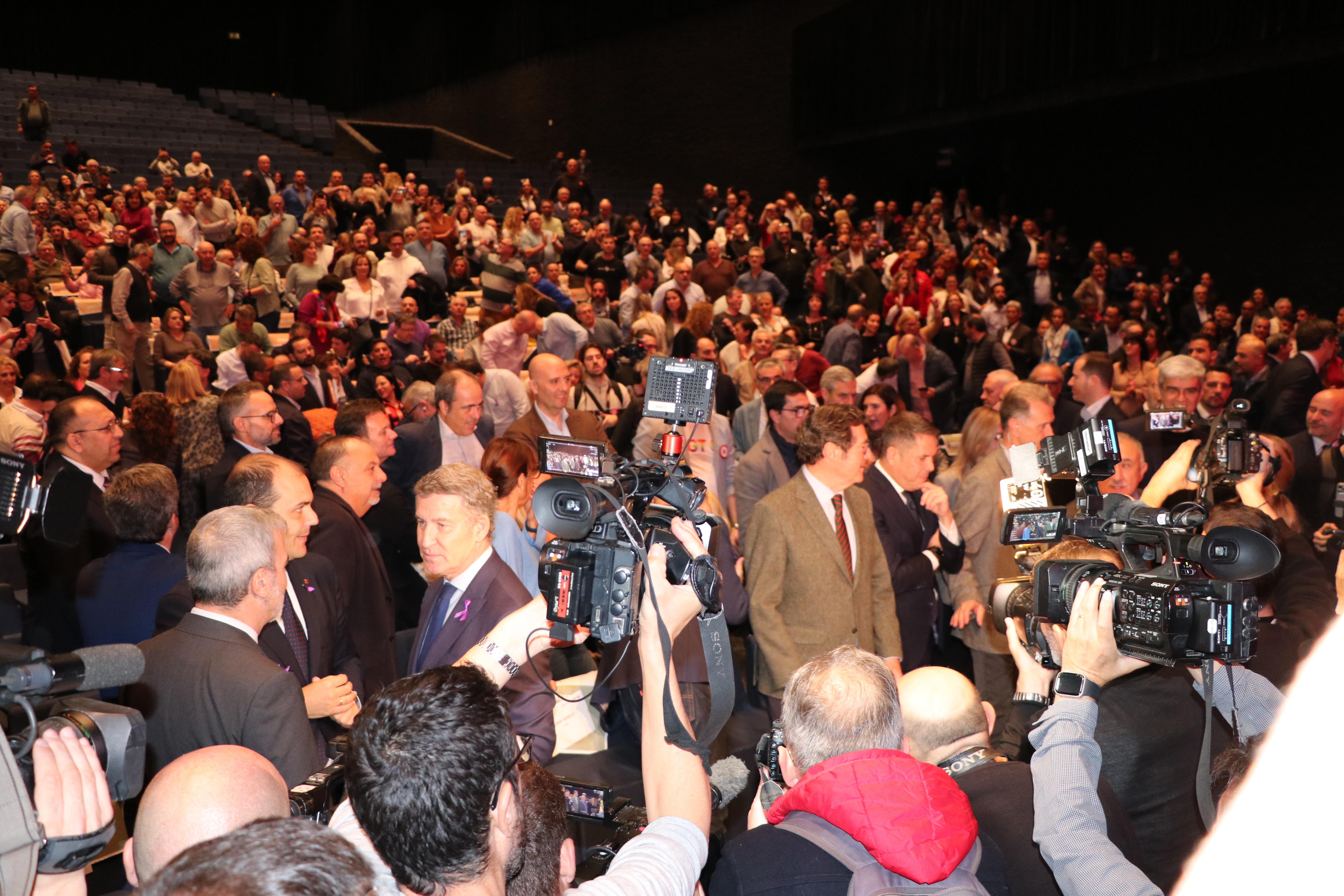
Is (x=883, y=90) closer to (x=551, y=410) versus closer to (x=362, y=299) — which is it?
(x=362, y=299)

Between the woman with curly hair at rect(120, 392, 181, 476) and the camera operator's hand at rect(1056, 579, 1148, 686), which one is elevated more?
the woman with curly hair at rect(120, 392, 181, 476)

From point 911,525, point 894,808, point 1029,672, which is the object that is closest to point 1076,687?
point 1029,672

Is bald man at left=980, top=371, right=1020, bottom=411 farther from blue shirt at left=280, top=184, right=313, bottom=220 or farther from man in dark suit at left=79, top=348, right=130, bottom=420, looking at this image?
blue shirt at left=280, top=184, right=313, bottom=220

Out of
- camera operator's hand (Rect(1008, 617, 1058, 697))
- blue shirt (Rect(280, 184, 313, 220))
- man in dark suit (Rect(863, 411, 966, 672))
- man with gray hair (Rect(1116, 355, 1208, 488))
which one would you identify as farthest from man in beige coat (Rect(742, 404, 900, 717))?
blue shirt (Rect(280, 184, 313, 220))

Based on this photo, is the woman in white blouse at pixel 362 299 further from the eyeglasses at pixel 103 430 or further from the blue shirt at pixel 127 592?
the blue shirt at pixel 127 592

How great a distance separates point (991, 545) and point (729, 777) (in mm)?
2134

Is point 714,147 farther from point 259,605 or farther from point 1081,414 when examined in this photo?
point 259,605

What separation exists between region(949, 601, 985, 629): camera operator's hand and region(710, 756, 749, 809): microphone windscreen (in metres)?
1.68

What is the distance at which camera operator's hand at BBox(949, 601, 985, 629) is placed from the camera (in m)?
4.22

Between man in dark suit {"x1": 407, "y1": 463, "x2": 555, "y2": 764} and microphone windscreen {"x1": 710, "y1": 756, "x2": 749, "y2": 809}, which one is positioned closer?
microphone windscreen {"x1": 710, "y1": 756, "x2": 749, "y2": 809}

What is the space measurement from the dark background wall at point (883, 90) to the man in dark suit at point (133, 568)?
11.9 metres

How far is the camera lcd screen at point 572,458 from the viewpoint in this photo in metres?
1.93

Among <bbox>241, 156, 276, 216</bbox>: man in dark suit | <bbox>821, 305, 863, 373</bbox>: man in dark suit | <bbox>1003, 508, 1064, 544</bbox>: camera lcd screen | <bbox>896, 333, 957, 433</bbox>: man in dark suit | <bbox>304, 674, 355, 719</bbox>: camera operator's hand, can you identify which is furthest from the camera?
<bbox>241, 156, 276, 216</bbox>: man in dark suit

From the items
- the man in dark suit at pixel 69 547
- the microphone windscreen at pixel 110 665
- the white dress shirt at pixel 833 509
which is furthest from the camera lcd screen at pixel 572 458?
the man in dark suit at pixel 69 547
